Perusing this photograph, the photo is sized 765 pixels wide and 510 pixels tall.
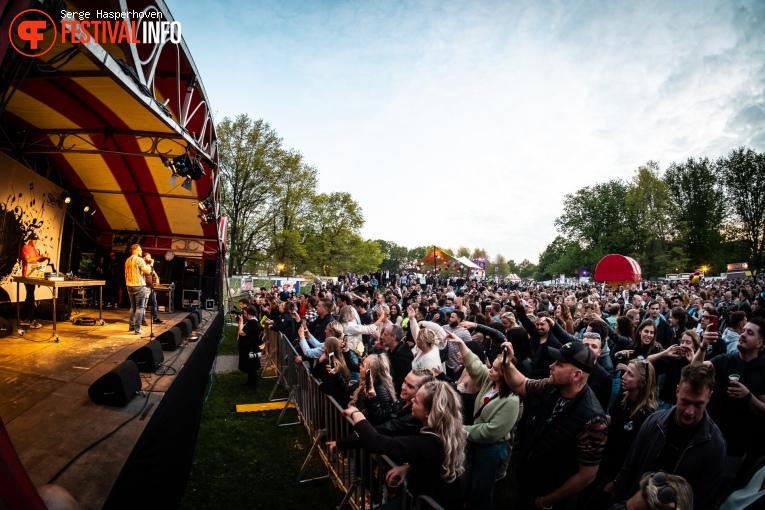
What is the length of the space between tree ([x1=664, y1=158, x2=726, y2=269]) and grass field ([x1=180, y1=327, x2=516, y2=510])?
56526mm

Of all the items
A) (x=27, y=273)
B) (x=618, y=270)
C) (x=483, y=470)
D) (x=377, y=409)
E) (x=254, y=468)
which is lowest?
(x=254, y=468)

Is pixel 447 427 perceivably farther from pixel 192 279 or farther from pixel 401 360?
pixel 192 279

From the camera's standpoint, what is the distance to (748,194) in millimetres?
44375

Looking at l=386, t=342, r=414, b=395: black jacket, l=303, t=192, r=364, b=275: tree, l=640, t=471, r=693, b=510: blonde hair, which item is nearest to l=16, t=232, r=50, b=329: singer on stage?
l=386, t=342, r=414, b=395: black jacket

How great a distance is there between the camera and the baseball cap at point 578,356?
2.64 meters

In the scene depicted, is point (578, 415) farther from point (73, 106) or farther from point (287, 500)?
point (73, 106)

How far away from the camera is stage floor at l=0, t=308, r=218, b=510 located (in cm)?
285

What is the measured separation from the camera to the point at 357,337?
270 inches

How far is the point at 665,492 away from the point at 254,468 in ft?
15.3

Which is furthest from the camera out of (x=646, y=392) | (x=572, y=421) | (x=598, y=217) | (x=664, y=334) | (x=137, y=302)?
(x=598, y=217)

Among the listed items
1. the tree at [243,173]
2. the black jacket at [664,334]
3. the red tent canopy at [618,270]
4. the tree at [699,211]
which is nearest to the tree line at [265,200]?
the tree at [243,173]

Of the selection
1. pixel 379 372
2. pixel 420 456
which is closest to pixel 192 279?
pixel 379 372

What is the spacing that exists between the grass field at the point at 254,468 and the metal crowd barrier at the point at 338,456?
0.18m

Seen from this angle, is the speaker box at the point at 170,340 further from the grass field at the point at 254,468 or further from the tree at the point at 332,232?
the tree at the point at 332,232
